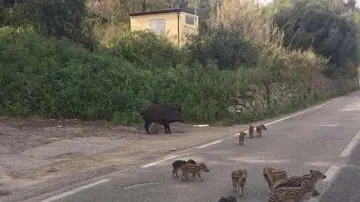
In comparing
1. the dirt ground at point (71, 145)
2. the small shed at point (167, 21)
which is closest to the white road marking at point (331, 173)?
the dirt ground at point (71, 145)

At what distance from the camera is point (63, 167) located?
10594 mm

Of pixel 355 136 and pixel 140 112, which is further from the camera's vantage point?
pixel 140 112

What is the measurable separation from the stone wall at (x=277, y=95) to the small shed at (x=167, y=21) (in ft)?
22.1

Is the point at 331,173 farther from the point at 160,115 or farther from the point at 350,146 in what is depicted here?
the point at 160,115

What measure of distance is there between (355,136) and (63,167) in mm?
8116

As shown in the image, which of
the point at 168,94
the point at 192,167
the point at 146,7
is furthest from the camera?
the point at 146,7

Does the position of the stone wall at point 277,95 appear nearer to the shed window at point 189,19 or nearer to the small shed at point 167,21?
the small shed at point 167,21

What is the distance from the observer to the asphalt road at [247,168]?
787cm

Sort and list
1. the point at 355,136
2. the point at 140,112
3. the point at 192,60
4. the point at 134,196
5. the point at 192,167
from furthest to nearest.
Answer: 1. the point at 192,60
2. the point at 140,112
3. the point at 355,136
4. the point at 192,167
5. the point at 134,196

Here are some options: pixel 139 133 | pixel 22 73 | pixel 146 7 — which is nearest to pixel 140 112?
pixel 139 133

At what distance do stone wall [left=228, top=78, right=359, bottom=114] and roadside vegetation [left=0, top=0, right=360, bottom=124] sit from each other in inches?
12.8

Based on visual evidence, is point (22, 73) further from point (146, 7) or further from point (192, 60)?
point (146, 7)

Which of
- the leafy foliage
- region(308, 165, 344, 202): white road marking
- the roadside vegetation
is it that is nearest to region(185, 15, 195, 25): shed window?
the roadside vegetation

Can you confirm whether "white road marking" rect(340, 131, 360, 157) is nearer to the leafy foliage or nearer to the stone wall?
the stone wall
